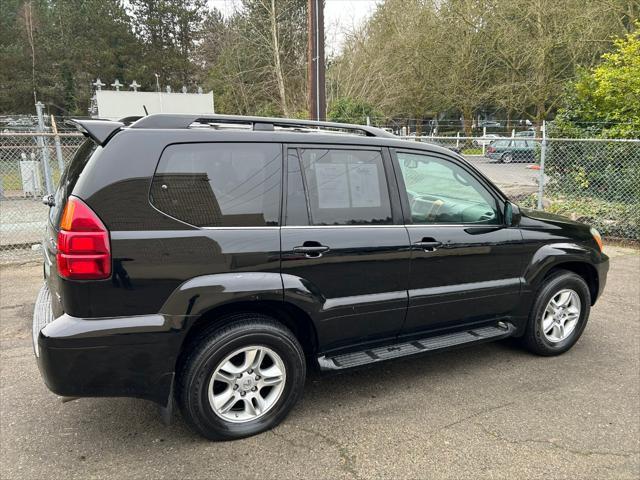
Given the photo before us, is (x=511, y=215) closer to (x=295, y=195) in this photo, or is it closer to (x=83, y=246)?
(x=295, y=195)

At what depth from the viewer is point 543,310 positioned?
13.0 feet

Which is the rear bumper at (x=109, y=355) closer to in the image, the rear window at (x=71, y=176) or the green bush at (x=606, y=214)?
the rear window at (x=71, y=176)

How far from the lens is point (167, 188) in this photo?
2.63 metres

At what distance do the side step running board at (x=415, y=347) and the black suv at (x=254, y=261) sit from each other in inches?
0.5

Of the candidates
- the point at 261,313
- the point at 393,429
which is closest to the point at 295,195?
the point at 261,313

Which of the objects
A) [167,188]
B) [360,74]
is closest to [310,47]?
[167,188]

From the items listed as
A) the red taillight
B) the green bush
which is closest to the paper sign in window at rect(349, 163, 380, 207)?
the red taillight

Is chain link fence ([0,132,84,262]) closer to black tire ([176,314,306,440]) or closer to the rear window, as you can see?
the rear window

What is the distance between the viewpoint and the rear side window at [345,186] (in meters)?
3.03

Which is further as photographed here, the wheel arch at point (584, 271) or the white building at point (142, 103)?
the white building at point (142, 103)

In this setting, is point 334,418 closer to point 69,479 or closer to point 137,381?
point 137,381

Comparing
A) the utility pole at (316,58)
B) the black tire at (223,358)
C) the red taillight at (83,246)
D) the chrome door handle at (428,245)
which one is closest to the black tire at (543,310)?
the chrome door handle at (428,245)

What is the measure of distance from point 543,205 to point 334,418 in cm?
777

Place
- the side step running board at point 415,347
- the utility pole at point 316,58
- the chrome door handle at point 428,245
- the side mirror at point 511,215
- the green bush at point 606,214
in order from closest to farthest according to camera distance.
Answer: the side step running board at point 415,347, the chrome door handle at point 428,245, the side mirror at point 511,215, the utility pole at point 316,58, the green bush at point 606,214
